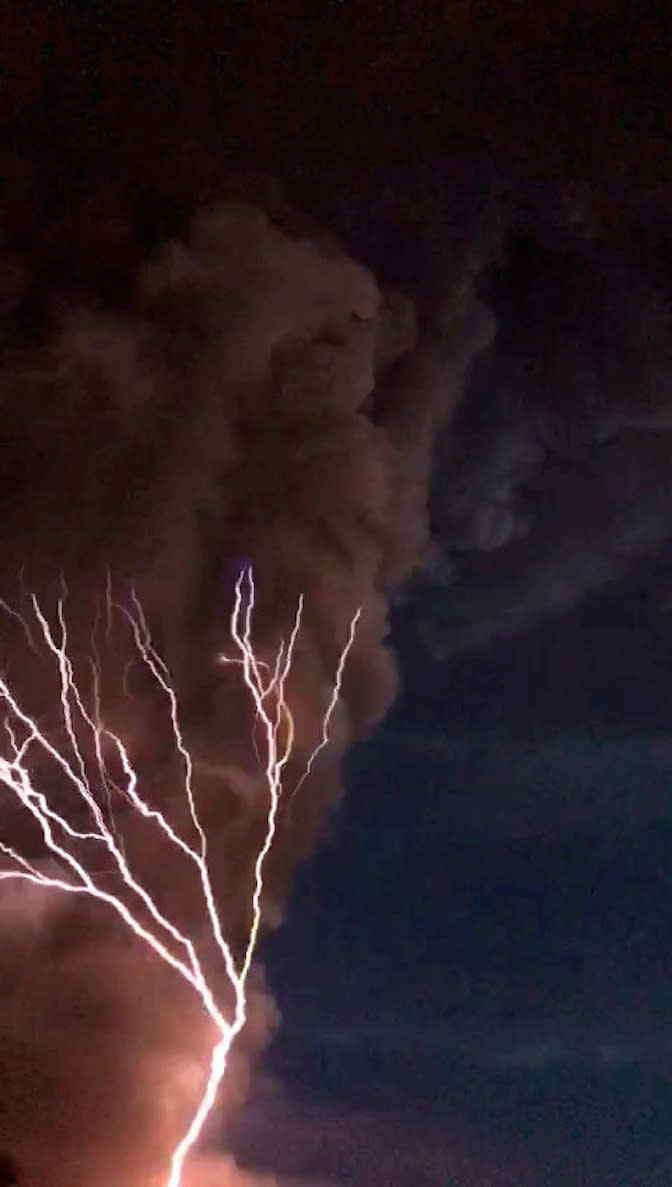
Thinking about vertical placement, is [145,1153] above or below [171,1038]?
below

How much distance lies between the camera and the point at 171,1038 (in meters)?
12.2

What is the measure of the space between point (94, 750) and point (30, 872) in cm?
145

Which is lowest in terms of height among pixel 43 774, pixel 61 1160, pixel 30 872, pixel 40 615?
pixel 61 1160

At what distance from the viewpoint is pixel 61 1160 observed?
35.1 feet

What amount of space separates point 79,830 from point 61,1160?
323 centimetres

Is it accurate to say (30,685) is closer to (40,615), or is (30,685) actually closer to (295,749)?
(40,615)

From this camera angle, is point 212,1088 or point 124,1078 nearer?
point 212,1088

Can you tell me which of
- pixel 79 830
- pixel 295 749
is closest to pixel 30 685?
pixel 79 830

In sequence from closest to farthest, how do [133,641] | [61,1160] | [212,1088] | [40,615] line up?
[212,1088]
[61,1160]
[40,615]
[133,641]

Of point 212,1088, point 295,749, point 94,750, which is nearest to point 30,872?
point 94,750

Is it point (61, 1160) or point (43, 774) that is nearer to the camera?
point (61, 1160)

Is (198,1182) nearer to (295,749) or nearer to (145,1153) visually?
(145,1153)

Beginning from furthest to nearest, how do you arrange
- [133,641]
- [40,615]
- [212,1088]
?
[133,641] < [40,615] < [212,1088]

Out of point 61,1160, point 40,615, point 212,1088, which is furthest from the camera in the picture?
point 40,615
